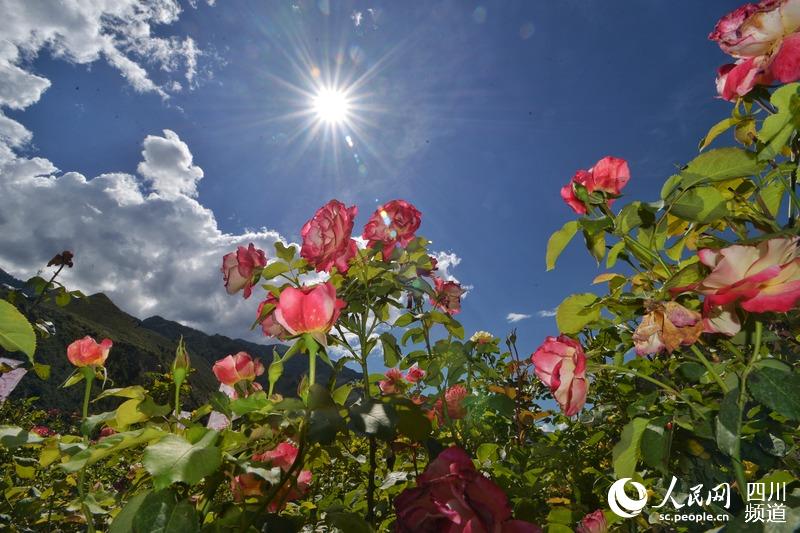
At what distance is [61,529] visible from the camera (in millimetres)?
2586

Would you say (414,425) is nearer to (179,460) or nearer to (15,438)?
(179,460)

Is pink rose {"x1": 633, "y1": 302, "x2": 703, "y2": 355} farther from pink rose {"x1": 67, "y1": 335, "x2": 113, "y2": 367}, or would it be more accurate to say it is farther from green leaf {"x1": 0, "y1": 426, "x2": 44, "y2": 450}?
pink rose {"x1": 67, "y1": 335, "x2": 113, "y2": 367}

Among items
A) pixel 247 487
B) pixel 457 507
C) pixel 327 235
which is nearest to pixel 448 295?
pixel 327 235

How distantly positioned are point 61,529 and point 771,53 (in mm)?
3906

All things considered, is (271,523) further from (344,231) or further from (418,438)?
(344,231)

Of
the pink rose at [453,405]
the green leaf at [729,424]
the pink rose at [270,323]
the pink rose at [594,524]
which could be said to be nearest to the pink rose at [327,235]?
the pink rose at [270,323]

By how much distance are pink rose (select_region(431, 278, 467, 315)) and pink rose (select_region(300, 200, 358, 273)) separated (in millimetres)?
691

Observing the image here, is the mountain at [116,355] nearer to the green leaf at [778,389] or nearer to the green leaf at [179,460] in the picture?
the green leaf at [179,460]

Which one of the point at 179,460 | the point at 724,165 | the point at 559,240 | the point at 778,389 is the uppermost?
the point at 724,165

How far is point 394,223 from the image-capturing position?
5.56ft

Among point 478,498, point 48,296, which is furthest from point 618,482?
point 48,296

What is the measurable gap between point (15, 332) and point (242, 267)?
0.82m

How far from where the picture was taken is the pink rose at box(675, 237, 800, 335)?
722 millimetres

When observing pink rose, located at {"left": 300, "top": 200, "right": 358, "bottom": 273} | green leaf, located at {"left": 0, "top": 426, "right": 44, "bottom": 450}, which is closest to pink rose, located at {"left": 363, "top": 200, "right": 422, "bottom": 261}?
pink rose, located at {"left": 300, "top": 200, "right": 358, "bottom": 273}
